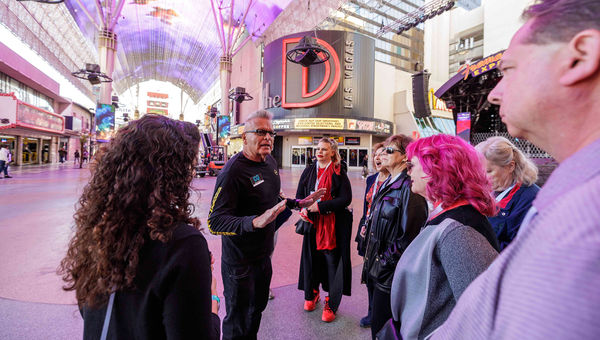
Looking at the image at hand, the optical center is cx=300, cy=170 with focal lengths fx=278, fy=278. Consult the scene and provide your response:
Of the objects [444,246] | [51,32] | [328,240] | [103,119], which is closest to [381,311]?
[444,246]

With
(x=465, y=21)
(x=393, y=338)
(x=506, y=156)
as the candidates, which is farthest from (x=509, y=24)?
(x=393, y=338)

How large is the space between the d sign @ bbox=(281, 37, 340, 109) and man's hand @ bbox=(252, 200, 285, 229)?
23.3 meters

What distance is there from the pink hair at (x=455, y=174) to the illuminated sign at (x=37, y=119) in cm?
2500

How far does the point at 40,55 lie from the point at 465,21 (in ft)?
149

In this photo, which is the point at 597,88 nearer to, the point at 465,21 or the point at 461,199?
the point at 461,199

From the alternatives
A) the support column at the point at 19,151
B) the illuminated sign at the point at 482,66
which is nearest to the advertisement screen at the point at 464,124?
the illuminated sign at the point at 482,66

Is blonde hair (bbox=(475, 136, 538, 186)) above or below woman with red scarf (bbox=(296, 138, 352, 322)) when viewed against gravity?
above

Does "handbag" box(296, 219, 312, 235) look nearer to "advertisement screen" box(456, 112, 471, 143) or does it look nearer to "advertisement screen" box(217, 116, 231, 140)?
"advertisement screen" box(456, 112, 471, 143)

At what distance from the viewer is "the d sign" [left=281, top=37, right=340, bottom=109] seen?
24016 millimetres

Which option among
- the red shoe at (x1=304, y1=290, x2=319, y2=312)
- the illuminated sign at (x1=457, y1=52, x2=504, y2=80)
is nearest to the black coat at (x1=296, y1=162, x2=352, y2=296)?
the red shoe at (x1=304, y1=290, x2=319, y2=312)

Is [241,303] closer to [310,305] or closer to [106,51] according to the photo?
[310,305]

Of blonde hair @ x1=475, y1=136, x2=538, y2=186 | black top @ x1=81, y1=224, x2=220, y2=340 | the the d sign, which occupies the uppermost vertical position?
the the d sign

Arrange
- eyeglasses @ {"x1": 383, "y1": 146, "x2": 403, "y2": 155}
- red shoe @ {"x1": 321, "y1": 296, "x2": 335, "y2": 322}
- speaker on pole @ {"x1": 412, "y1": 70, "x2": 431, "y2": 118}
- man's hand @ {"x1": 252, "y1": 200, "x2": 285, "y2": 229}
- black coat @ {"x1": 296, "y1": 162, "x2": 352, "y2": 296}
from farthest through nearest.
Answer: speaker on pole @ {"x1": 412, "y1": 70, "x2": 431, "y2": 118} < black coat @ {"x1": 296, "y1": 162, "x2": 352, "y2": 296} < red shoe @ {"x1": 321, "y1": 296, "x2": 335, "y2": 322} < eyeglasses @ {"x1": 383, "y1": 146, "x2": 403, "y2": 155} < man's hand @ {"x1": 252, "y1": 200, "x2": 285, "y2": 229}

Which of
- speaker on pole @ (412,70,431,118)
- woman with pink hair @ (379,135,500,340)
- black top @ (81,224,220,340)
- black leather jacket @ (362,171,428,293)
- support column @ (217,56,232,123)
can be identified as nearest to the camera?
black top @ (81,224,220,340)
